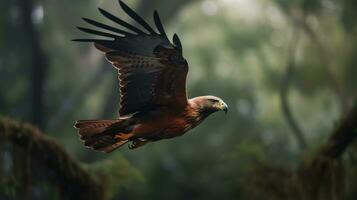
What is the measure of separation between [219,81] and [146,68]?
850 cm

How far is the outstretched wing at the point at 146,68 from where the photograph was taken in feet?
18.1

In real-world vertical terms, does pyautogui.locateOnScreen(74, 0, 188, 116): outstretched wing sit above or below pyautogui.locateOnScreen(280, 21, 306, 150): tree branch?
above

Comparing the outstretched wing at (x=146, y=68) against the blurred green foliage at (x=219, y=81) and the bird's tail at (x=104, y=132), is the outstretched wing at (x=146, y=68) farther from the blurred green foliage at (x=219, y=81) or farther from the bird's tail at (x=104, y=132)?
the blurred green foliage at (x=219, y=81)

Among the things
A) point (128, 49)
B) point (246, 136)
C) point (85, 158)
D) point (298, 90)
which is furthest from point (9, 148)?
point (298, 90)

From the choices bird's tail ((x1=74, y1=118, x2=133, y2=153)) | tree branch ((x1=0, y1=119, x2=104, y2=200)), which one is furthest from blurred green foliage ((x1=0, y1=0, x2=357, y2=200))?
bird's tail ((x1=74, y1=118, x2=133, y2=153))

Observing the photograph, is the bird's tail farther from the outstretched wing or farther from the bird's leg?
the outstretched wing

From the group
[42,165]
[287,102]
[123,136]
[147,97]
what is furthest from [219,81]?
[123,136]

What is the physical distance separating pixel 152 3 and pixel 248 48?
6.94ft

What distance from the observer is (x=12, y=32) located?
14.8m

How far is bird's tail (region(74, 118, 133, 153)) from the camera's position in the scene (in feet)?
18.4

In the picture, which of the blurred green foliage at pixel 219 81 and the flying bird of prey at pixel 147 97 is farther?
the blurred green foliage at pixel 219 81

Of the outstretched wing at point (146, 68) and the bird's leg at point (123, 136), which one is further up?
→ the outstretched wing at point (146, 68)

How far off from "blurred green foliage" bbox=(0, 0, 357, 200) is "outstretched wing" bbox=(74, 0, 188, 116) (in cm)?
690

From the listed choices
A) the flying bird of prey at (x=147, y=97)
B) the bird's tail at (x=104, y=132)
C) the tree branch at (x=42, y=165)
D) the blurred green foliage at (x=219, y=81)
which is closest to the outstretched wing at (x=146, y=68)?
the flying bird of prey at (x=147, y=97)
